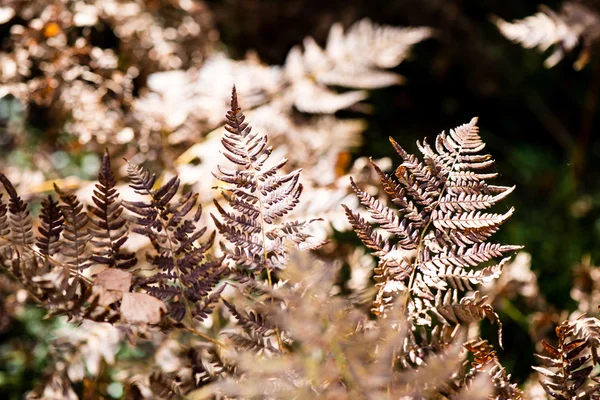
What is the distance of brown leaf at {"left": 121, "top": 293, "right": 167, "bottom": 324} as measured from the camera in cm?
45

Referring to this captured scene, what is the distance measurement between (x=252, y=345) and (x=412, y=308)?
0.15 metres

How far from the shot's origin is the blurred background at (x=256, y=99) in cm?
106

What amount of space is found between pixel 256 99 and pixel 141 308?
81 centimetres

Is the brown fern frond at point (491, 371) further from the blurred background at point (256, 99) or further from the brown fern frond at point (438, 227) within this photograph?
the blurred background at point (256, 99)

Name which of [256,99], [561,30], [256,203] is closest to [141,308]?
[256,203]

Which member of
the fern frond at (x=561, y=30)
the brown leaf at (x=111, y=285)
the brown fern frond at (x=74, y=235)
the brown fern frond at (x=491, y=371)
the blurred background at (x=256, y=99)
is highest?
the fern frond at (x=561, y=30)

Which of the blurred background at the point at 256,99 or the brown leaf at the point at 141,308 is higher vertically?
the brown leaf at the point at 141,308

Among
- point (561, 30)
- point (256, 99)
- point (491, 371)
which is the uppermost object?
point (561, 30)

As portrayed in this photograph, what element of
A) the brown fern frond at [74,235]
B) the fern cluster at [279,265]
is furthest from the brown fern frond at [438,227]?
the brown fern frond at [74,235]

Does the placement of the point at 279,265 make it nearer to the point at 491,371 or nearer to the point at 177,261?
the point at 177,261

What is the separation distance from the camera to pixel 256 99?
1.20 meters

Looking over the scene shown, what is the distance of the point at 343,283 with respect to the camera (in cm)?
93

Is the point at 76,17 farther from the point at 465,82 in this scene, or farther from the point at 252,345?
the point at 465,82

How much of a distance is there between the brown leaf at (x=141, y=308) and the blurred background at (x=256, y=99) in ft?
1.41
